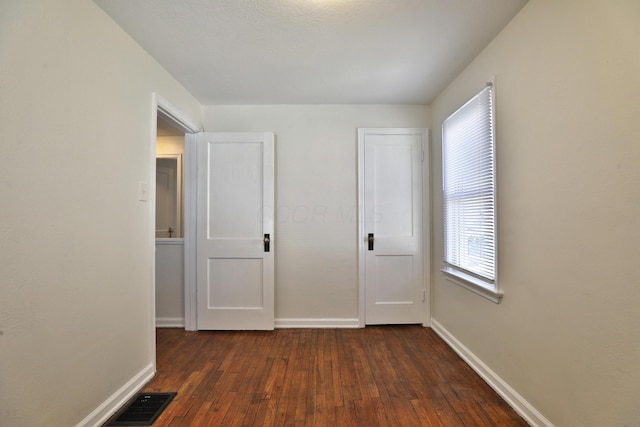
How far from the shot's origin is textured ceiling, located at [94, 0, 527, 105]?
1753mm

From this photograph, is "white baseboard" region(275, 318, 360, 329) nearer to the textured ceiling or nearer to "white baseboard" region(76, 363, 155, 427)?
"white baseboard" region(76, 363, 155, 427)

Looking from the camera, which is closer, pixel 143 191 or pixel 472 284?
pixel 143 191

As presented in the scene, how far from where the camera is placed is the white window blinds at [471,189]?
213 cm

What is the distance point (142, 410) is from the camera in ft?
6.08

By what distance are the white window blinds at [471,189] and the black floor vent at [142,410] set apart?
234 centimetres

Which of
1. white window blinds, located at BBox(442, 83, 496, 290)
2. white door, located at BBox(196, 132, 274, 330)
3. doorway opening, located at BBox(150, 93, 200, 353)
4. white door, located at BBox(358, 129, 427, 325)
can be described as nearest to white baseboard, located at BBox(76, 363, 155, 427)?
doorway opening, located at BBox(150, 93, 200, 353)

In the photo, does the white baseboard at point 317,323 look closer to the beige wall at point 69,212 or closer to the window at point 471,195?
the window at point 471,195

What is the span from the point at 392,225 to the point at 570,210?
1.84 meters

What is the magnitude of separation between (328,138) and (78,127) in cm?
222

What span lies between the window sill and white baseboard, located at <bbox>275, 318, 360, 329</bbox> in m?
1.11

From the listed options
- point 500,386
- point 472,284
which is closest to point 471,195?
point 472,284

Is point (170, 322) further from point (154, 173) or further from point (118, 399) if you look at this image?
point (154, 173)

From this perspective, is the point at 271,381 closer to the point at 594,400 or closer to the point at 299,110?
the point at 594,400

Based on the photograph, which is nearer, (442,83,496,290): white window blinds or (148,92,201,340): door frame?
(442,83,496,290): white window blinds
